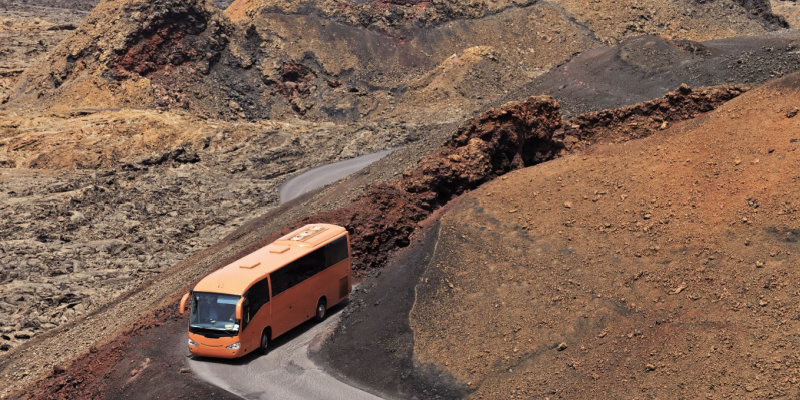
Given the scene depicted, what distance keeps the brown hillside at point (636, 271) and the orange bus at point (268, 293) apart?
2974 millimetres

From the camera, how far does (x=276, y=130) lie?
172 ft

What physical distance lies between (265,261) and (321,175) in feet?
85.9

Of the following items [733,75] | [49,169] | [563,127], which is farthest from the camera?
[49,169]

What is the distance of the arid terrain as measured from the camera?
15672mm

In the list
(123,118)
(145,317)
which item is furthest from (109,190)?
(145,317)

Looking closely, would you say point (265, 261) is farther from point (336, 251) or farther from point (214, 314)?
point (336, 251)

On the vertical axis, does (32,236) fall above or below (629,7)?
below

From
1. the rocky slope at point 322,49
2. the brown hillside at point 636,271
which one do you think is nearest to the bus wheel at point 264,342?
the brown hillside at point 636,271

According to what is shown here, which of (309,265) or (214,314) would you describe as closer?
(214,314)

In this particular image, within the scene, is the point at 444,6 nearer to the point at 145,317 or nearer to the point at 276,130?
the point at 276,130

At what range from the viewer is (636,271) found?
17.0 m

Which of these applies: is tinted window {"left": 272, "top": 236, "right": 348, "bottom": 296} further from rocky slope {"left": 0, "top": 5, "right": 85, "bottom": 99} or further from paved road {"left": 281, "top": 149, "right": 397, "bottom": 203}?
rocky slope {"left": 0, "top": 5, "right": 85, "bottom": 99}

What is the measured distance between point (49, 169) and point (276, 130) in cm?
1476

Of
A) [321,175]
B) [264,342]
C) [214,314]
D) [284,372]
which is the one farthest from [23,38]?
[284,372]
